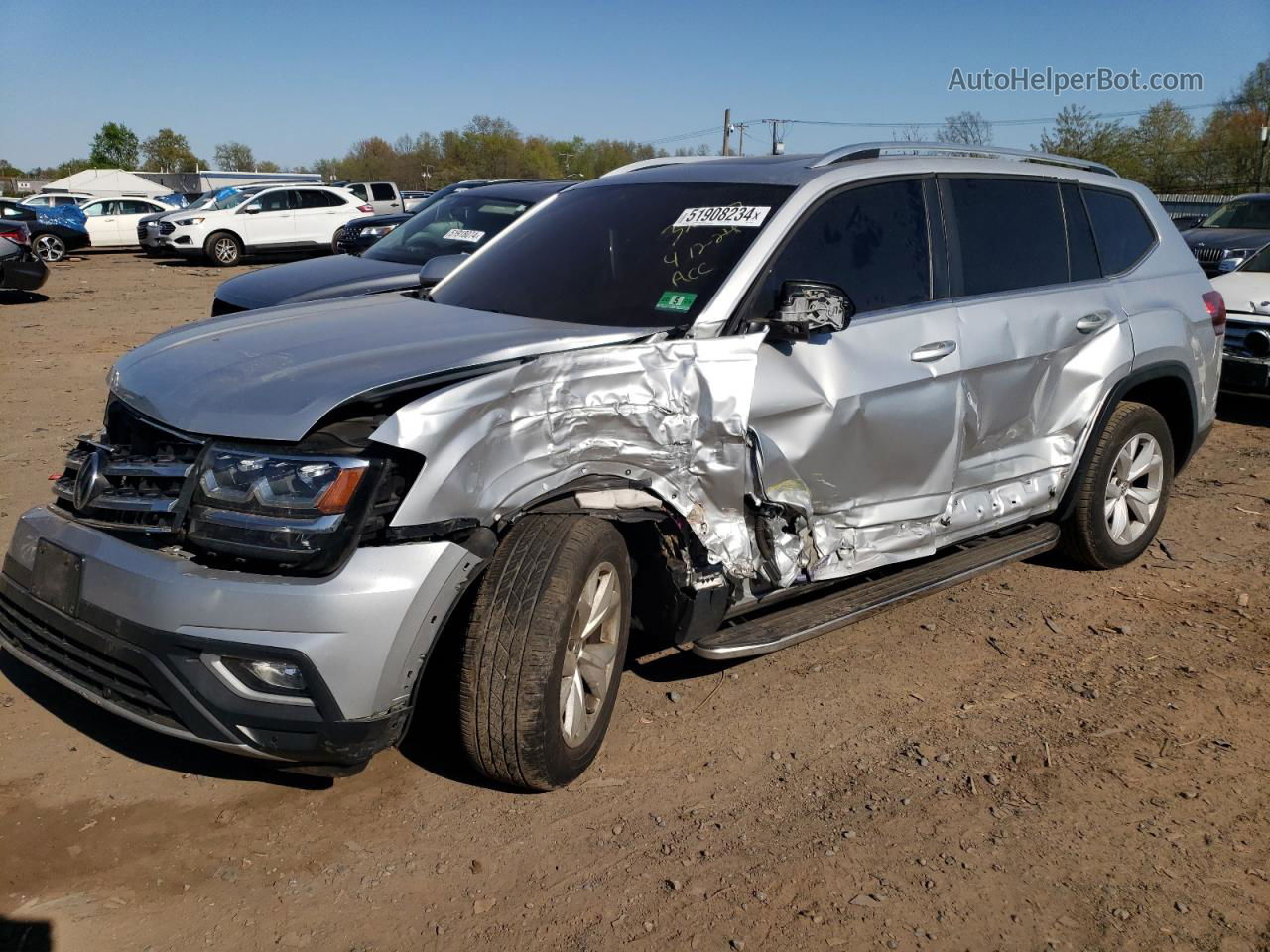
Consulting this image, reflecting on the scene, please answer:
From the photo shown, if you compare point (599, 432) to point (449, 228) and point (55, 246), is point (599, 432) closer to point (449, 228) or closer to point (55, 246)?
point (449, 228)

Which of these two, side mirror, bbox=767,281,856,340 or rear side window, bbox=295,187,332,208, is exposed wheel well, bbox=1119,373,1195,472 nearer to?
side mirror, bbox=767,281,856,340

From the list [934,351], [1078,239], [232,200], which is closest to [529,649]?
[934,351]

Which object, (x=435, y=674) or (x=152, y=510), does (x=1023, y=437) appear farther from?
(x=152, y=510)

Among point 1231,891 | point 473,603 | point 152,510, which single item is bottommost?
point 1231,891

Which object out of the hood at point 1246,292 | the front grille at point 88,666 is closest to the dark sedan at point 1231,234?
the hood at point 1246,292

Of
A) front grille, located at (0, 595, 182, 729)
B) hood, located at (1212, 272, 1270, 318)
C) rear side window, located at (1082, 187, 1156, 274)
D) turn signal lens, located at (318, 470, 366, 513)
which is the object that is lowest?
front grille, located at (0, 595, 182, 729)

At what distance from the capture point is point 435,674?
3830 millimetres

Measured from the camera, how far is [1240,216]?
12789 mm

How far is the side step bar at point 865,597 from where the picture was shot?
3604 millimetres

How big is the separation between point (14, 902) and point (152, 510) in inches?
41.5

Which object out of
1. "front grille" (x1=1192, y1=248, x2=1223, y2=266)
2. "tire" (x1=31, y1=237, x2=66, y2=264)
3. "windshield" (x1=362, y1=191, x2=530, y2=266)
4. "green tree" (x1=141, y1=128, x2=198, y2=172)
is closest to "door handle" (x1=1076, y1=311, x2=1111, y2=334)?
"windshield" (x1=362, y1=191, x2=530, y2=266)

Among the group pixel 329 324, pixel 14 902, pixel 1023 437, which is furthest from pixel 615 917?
pixel 1023 437

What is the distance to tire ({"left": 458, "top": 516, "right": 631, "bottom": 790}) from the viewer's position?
9.97 feet

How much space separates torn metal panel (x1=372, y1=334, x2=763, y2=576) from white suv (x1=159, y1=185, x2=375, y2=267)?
22.3 metres
